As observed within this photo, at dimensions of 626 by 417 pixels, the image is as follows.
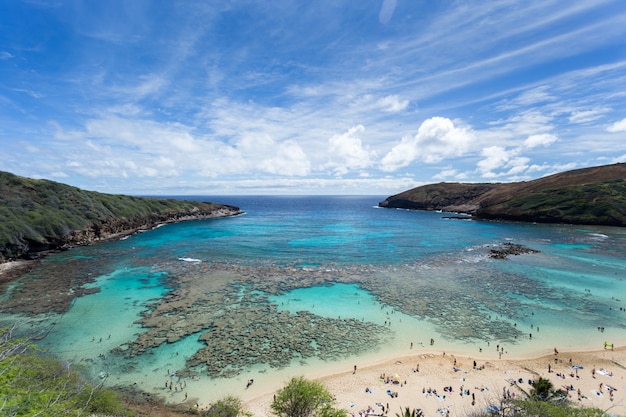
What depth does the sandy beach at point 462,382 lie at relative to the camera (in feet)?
83.7

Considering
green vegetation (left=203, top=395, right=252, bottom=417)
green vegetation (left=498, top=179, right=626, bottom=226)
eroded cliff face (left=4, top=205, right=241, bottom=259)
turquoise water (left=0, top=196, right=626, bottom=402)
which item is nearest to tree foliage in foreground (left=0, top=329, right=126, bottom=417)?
turquoise water (left=0, top=196, right=626, bottom=402)

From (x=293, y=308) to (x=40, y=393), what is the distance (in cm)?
3234

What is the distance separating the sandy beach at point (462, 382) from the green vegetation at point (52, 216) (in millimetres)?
82548

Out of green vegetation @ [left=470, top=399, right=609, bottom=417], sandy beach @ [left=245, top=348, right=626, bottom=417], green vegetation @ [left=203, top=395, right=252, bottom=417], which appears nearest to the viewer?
A: green vegetation @ [left=470, top=399, right=609, bottom=417]

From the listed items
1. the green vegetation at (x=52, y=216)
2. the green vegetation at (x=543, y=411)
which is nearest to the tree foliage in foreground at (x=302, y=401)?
the green vegetation at (x=543, y=411)

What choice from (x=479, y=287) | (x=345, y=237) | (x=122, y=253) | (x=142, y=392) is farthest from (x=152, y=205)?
(x=479, y=287)

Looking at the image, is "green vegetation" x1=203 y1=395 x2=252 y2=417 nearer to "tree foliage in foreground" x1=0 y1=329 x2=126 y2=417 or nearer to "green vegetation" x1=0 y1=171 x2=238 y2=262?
"tree foliage in foreground" x1=0 y1=329 x2=126 y2=417

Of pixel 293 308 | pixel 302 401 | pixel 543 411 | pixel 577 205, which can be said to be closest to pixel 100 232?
pixel 293 308

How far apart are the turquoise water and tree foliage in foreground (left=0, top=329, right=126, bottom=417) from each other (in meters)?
6.17

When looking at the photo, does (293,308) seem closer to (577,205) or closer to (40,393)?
(40,393)

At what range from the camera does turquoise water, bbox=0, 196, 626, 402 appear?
32.0 metres

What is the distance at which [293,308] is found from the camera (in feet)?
149

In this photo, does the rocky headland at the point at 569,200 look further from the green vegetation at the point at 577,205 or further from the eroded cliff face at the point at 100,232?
the eroded cliff face at the point at 100,232

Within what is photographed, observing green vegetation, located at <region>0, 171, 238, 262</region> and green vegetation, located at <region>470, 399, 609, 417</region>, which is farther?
green vegetation, located at <region>0, 171, 238, 262</region>
